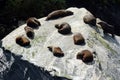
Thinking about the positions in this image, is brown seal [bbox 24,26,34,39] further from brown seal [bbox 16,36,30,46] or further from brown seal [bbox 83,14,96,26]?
brown seal [bbox 83,14,96,26]

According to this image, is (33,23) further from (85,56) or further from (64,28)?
(85,56)

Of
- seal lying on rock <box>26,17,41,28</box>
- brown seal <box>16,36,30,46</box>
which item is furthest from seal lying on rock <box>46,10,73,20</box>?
brown seal <box>16,36,30,46</box>

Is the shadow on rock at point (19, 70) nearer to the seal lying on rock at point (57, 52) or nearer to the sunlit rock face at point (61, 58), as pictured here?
the sunlit rock face at point (61, 58)

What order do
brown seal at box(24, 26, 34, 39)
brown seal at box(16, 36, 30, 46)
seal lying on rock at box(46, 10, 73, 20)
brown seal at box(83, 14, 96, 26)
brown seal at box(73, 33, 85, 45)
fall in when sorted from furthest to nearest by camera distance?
seal lying on rock at box(46, 10, 73, 20), brown seal at box(83, 14, 96, 26), brown seal at box(24, 26, 34, 39), brown seal at box(16, 36, 30, 46), brown seal at box(73, 33, 85, 45)

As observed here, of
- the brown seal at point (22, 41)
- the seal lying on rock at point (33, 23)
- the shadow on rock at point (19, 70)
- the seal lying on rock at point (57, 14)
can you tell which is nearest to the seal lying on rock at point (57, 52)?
the shadow on rock at point (19, 70)

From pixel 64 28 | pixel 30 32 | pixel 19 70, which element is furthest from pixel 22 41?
pixel 64 28

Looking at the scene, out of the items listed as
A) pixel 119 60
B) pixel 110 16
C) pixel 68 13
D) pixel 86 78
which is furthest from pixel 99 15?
pixel 86 78
